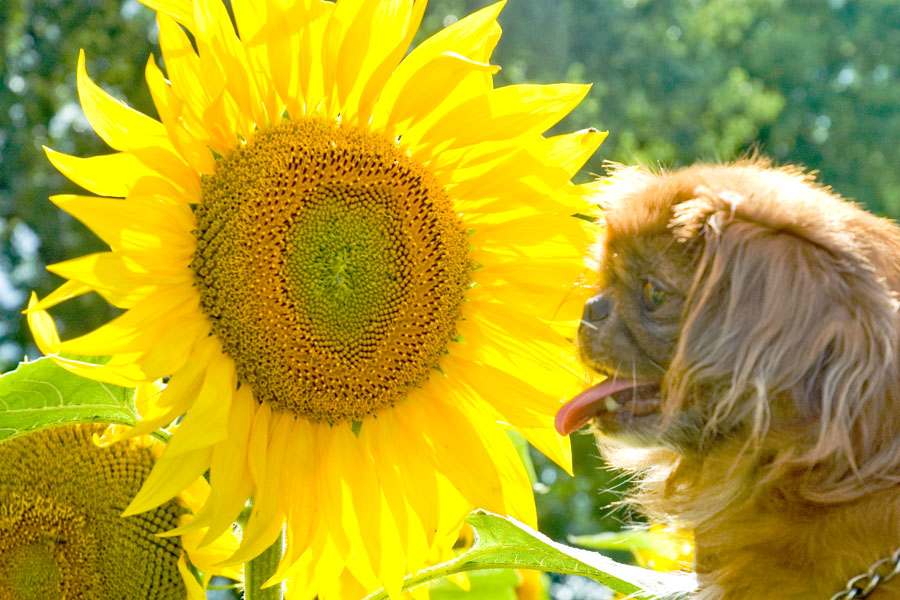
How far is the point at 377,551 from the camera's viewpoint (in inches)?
67.7

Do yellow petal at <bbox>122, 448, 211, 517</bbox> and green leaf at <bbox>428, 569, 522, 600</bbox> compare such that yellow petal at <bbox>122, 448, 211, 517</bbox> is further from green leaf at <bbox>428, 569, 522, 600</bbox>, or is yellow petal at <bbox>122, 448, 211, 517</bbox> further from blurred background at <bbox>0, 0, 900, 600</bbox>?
blurred background at <bbox>0, 0, 900, 600</bbox>

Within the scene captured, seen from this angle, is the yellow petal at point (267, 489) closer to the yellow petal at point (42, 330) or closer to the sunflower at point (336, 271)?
the sunflower at point (336, 271)

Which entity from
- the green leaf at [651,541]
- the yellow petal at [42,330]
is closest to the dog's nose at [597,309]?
the green leaf at [651,541]

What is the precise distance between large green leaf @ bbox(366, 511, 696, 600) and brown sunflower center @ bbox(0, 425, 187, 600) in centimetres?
36

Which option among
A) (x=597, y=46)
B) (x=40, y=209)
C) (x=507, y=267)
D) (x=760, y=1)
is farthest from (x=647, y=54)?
(x=507, y=267)

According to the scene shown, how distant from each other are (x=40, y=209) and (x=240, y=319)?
926cm

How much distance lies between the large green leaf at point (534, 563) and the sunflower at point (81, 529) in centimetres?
35

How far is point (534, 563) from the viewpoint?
170 centimetres

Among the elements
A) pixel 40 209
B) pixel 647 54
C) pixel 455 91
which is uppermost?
pixel 455 91

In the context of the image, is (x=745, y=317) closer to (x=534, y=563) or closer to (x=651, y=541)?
(x=534, y=563)

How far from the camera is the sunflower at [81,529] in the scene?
5.62 ft

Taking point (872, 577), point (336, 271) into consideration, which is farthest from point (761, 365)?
point (336, 271)

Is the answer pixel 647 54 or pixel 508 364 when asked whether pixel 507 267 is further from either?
pixel 647 54

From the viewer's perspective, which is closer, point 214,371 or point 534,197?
point 214,371
